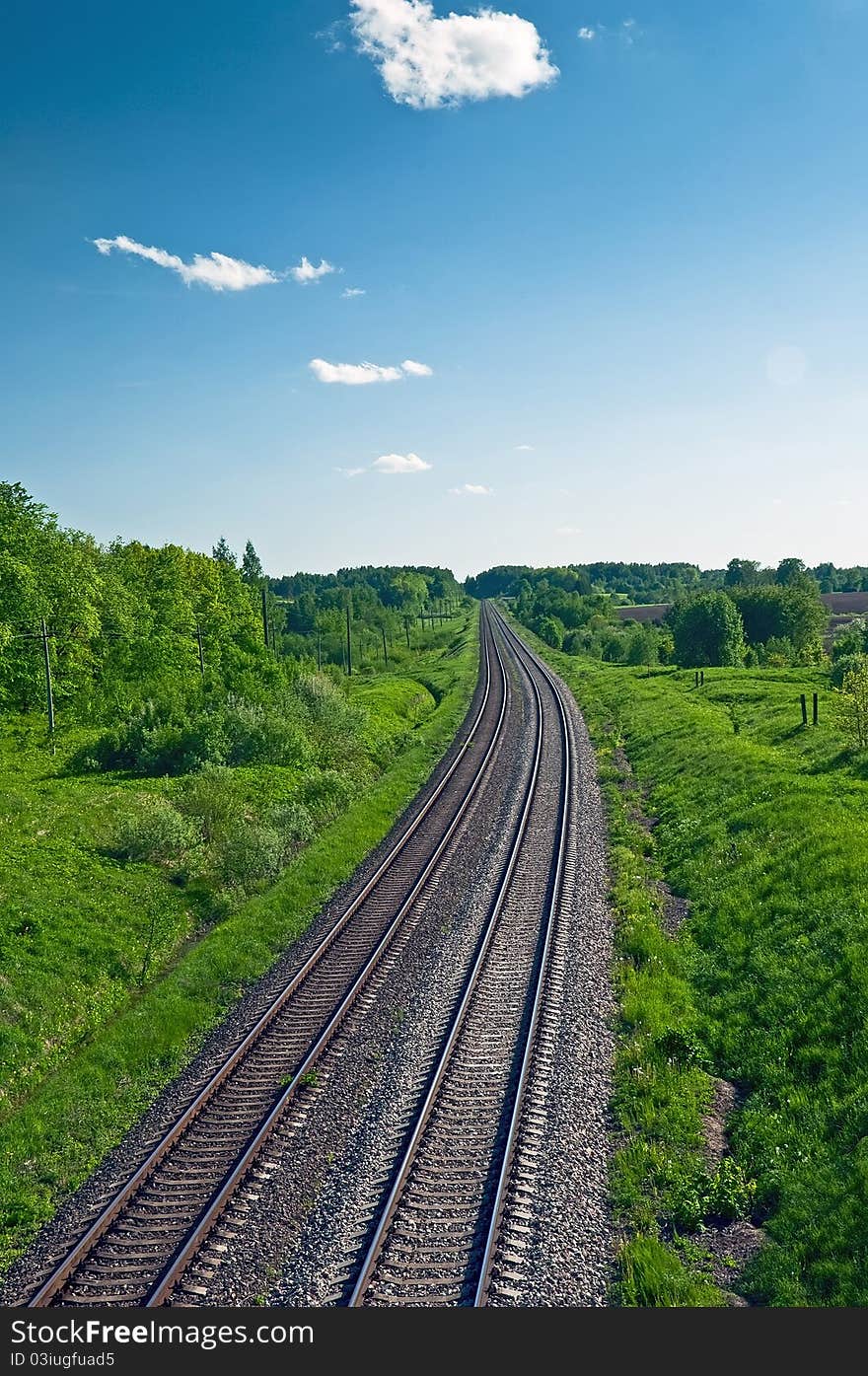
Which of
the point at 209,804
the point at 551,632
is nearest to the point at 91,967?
the point at 209,804

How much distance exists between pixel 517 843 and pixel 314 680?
2146cm

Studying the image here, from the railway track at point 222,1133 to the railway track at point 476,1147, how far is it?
90.6 inches

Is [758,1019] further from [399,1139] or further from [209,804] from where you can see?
[209,804]

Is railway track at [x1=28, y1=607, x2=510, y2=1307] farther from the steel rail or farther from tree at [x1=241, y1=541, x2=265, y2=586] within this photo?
tree at [x1=241, y1=541, x2=265, y2=586]

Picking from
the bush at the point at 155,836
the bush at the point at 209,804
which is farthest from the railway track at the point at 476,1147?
the bush at the point at 209,804

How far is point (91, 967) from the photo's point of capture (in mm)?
18750

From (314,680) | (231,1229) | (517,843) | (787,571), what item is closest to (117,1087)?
(231,1229)

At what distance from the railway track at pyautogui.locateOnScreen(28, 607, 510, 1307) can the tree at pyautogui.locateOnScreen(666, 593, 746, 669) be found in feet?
189

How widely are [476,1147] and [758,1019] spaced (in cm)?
605

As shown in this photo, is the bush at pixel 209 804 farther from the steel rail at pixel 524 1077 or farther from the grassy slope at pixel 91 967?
the steel rail at pixel 524 1077

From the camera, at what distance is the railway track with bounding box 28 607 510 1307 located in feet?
32.0

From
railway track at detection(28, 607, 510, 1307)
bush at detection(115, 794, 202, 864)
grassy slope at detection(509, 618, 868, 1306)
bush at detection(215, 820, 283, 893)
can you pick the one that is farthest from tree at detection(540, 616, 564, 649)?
railway track at detection(28, 607, 510, 1307)

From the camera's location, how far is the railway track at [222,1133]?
976 centimetres

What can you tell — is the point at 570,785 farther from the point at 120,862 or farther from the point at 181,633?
the point at 181,633
